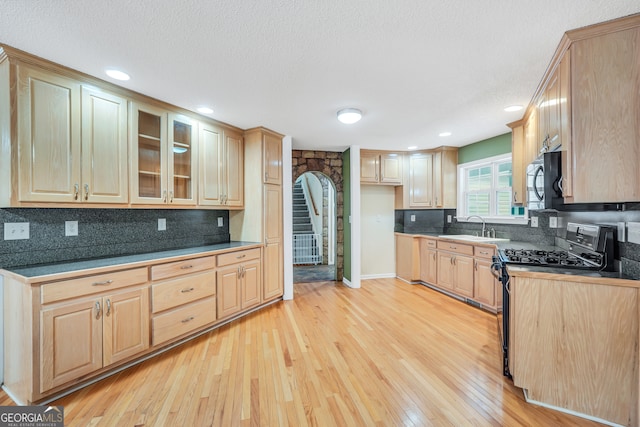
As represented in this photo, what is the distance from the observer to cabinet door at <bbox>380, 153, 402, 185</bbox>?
15.9 feet

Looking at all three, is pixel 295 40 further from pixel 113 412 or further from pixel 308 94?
pixel 113 412

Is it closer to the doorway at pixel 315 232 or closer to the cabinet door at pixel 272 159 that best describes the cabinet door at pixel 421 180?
the doorway at pixel 315 232

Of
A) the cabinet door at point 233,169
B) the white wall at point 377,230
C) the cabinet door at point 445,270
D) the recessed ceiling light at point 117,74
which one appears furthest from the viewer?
the white wall at point 377,230

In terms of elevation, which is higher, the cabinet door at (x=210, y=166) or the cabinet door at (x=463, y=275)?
the cabinet door at (x=210, y=166)

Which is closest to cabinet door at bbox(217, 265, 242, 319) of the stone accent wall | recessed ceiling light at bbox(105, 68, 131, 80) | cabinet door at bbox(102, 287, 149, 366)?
cabinet door at bbox(102, 287, 149, 366)

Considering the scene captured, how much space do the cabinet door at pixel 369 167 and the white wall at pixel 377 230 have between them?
348 millimetres

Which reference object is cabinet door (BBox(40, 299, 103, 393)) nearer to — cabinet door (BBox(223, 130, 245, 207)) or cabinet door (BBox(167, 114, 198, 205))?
cabinet door (BBox(167, 114, 198, 205))

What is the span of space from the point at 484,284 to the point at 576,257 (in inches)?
53.4

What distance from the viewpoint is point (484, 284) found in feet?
11.3

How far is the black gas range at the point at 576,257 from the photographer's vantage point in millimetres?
1825

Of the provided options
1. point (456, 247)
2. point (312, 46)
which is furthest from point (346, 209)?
point (312, 46)

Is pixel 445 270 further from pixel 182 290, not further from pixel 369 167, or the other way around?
pixel 182 290

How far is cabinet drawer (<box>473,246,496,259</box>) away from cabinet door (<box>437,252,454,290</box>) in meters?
0.46

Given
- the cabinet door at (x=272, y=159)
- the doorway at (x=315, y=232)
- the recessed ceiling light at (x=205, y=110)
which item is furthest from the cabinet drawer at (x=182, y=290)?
the doorway at (x=315, y=232)
